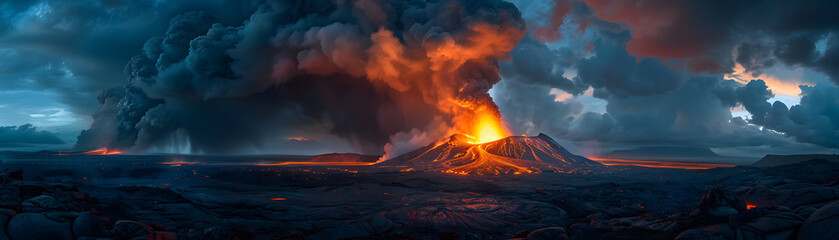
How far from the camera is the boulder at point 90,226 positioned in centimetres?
1953

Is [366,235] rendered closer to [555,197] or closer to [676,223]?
[676,223]

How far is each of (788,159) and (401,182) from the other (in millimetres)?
159235

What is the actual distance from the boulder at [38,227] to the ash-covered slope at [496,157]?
71246 millimetres

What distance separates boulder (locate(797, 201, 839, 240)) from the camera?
50.7ft

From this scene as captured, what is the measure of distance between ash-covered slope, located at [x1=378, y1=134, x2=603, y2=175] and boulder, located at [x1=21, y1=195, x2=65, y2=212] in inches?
2756


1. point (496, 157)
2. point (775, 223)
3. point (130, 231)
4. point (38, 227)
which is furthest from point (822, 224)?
point (496, 157)

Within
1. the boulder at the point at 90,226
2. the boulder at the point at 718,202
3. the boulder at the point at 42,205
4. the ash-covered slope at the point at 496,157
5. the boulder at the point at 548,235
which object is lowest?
the boulder at the point at 548,235

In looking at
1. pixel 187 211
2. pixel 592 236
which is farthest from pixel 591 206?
pixel 187 211

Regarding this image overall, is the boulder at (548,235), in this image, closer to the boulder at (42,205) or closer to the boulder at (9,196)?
the boulder at (42,205)

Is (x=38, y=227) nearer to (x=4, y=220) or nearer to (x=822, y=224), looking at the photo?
(x=4, y=220)

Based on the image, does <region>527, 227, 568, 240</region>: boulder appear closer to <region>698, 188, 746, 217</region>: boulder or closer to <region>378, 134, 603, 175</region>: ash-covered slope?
<region>698, 188, 746, 217</region>: boulder

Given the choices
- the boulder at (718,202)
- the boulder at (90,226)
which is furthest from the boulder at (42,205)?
the boulder at (718,202)

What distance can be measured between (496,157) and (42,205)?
307ft

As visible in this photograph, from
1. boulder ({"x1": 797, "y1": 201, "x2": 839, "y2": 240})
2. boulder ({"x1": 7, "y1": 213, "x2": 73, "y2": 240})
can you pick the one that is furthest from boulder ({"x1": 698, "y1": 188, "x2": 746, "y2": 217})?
boulder ({"x1": 7, "y1": 213, "x2": 73, "y2": 240})
